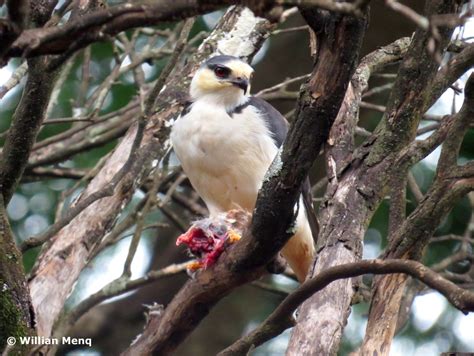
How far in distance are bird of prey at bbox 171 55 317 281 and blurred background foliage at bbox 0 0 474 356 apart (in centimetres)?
127

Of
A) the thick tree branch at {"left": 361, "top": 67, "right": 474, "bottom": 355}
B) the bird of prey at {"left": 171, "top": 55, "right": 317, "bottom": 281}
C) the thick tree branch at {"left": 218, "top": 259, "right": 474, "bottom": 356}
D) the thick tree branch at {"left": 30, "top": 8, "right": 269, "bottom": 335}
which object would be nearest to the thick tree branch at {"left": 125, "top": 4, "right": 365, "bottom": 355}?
the thick tree branch at {"left": 218, "top": 259, "right": 474, "bottom": 356}

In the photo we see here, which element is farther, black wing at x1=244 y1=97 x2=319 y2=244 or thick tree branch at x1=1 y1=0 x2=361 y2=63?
black wing at x1=244 y1=97 x2=319 y2=244

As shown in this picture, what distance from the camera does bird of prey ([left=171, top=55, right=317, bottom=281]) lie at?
5551 millimetres

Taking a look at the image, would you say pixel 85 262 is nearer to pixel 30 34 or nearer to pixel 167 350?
pixel 167 350

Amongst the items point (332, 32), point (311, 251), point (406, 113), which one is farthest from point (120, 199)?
point (332, 32)

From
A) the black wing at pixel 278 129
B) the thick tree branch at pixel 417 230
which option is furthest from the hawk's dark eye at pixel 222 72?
the thick tree branch at pixel 417 230

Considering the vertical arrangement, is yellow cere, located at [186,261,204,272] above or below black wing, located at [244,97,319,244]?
below

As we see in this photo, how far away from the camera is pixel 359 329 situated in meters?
7.84

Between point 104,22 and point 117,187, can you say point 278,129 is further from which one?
point 104,22

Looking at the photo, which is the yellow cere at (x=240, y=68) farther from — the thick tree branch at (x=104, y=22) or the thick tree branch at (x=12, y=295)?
the thick tree branch at (x=104, y=22)

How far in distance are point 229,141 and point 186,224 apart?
5.08ft

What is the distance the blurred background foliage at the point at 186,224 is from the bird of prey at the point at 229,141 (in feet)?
4.18

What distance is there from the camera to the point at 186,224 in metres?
6.96

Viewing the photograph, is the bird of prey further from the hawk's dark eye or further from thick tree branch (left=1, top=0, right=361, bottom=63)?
thick tree branch (left=1, top=0, right=361, bottom=63)
